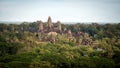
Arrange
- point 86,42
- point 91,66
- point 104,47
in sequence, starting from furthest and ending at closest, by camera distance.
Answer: point 86,42 → point 104,47 → point 91,66

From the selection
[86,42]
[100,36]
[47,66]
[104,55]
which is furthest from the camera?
[100,36]

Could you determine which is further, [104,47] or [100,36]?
[100,36]

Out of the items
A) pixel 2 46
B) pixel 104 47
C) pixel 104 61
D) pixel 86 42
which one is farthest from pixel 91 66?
pixel 86 42

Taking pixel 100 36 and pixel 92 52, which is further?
pixel 100 36

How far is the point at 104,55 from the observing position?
87.7 feet

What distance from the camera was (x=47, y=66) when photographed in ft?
63.4

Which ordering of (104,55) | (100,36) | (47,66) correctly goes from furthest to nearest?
(100,36)
(104,55)
(47,66)

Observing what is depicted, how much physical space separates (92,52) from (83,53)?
3.76 feet

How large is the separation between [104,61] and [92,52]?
5208 millimetres

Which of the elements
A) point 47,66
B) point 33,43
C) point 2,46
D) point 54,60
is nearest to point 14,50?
point 2,46

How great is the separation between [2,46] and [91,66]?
12118mm

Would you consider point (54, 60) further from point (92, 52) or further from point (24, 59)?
point (92, 52)

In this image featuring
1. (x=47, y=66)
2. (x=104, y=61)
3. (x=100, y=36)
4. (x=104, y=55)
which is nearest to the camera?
(x=47, y=66)

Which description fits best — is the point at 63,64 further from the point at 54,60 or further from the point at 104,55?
the point at 104,55
